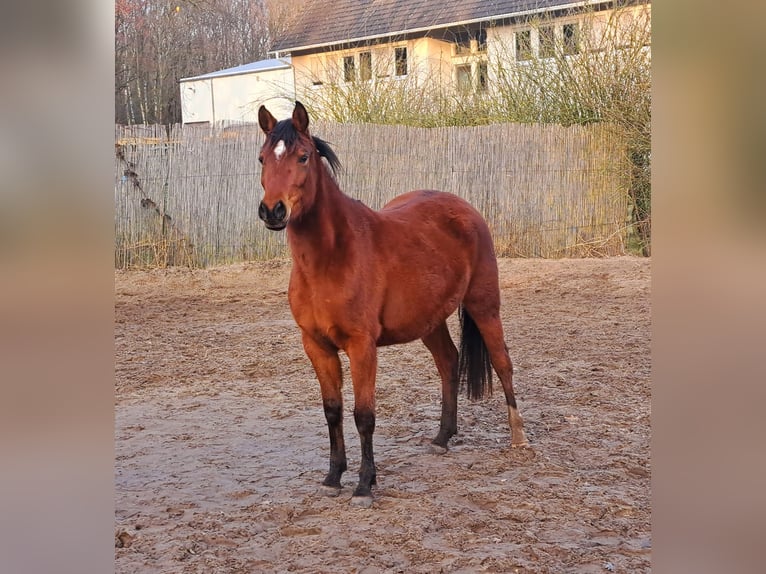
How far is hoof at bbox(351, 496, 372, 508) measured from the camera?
3203 mm

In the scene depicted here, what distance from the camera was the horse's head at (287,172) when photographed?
2.91m

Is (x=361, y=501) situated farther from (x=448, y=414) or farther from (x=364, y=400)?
(x=448, y=414)

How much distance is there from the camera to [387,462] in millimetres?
3844

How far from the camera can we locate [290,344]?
6918 mm

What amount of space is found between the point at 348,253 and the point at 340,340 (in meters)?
0.40

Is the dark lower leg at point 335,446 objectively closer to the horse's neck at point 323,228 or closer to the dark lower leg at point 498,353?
the horse's neck at point 323,228

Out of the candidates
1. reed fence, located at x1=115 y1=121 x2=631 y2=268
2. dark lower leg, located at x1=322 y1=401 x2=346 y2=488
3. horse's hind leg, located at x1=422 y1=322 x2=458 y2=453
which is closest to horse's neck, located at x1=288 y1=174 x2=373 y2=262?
dark lower leg, located at x1=322 y1=401 x2=346 y2=488

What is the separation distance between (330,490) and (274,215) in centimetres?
134

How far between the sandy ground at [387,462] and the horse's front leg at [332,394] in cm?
9
